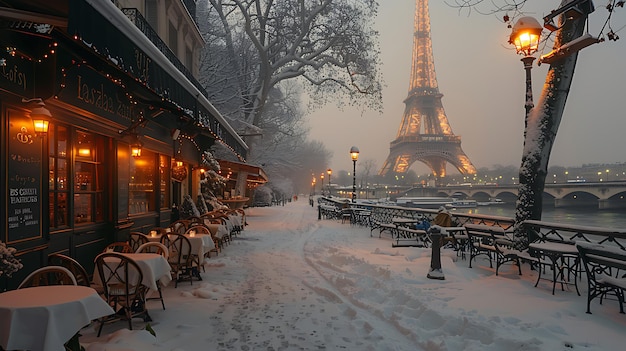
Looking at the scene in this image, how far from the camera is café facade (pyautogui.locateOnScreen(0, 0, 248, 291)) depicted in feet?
12.2

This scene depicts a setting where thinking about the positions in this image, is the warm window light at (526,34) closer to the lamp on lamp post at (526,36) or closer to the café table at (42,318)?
the lamp on lamp post at (526,36)

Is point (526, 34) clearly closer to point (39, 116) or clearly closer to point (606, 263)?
point (606, 263)

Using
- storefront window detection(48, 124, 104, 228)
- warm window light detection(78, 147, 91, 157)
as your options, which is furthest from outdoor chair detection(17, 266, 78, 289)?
warm window light detection(78, 147, 91, 157)

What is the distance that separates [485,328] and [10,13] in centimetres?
583

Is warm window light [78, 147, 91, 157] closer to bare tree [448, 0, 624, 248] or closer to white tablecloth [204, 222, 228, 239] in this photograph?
white tablecloth [204, 222, 228, 239]

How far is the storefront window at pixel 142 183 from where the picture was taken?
9.05 metres

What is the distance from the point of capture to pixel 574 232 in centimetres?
732

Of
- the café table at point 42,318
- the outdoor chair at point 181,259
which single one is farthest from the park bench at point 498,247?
the café table at point 42,318

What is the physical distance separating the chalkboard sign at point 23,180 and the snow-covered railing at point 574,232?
336 inches

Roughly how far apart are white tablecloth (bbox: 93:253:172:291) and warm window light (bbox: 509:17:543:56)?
768cm

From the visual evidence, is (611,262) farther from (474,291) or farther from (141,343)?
(141,343)

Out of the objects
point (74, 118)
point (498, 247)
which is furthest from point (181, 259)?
point (498, 247)

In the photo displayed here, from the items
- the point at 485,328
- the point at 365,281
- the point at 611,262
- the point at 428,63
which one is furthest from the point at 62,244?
the point at 428,63

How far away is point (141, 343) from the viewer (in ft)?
12.8
